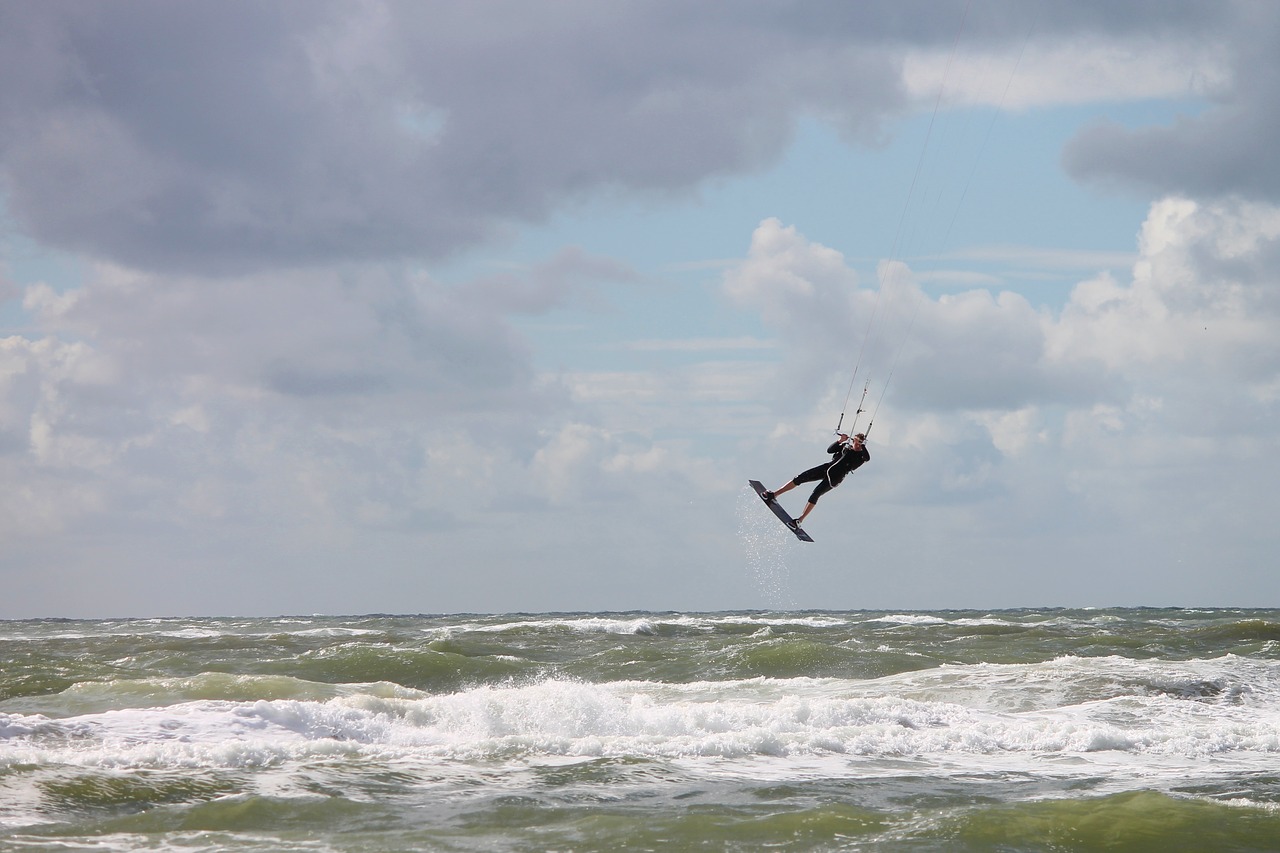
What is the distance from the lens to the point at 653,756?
13.4m

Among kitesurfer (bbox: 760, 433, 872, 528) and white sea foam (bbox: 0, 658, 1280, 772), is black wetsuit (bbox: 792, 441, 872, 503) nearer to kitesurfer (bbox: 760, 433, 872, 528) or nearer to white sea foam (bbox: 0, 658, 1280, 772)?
kitesurfer (bbox: 760, 433, 872, 528)

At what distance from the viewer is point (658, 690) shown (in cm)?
1880

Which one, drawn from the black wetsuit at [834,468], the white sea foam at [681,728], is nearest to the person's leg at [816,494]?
the black wetsuit at [834,468]

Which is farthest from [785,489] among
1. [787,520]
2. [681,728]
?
[681,728]

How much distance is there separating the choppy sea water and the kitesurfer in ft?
11.3

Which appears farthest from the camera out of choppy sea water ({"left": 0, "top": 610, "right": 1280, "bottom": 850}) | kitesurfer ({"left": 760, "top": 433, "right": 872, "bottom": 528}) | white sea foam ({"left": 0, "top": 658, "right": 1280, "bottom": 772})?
kitesurfer ({"left": 760, "top": 433, "right": 872, "bottom": 528})

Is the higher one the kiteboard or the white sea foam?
the kiteboard

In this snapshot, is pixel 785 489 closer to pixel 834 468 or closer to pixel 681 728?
pixel 834 468

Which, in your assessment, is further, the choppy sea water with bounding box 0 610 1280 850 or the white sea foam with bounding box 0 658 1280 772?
the white sea foam with bounding box 0 658 1280 772

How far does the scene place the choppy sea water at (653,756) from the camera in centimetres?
1000

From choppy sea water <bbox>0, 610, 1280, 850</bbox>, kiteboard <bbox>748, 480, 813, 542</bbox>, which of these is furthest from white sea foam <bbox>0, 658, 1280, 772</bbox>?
kiteboard <bbox>748, 480, 813, 542</bbox>

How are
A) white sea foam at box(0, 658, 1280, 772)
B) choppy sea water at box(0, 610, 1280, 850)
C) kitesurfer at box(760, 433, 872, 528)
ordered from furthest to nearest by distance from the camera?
kitesurfer at box(760, 433, 872, 528)
white sea foam at box(0, 658, 1280, 772)
choppy sea water at box(0, 610, 1280, 850)

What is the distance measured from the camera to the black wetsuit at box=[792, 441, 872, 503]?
2011 centimetres

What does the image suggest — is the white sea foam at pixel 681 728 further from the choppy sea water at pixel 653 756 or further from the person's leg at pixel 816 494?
the person's leg at pixel 816 494
